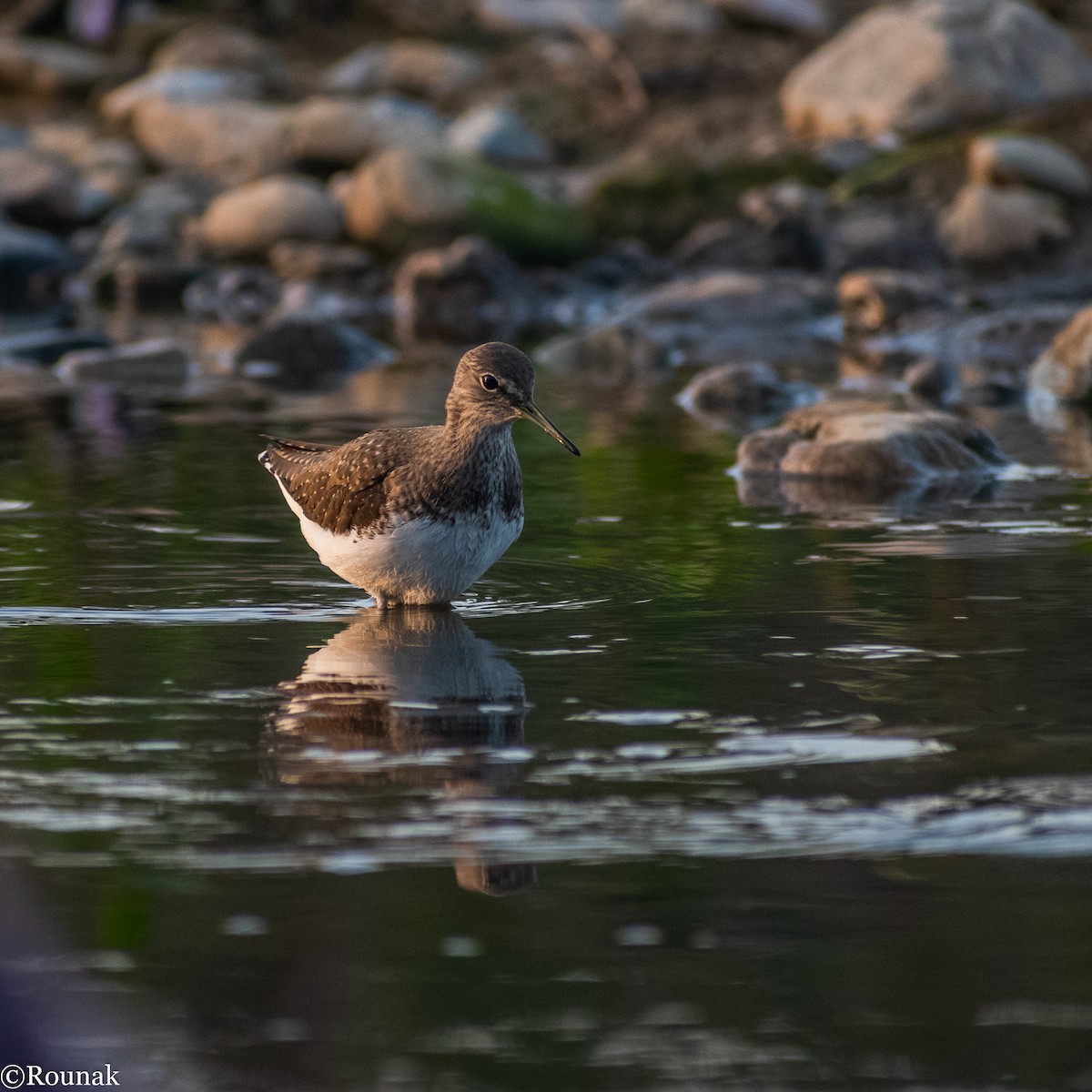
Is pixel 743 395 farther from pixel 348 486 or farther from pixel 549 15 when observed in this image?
pixel 549 15

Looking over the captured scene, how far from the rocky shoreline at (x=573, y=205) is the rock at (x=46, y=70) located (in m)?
0.06

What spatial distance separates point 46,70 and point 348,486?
94.8 feet

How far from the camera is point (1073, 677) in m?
7.61

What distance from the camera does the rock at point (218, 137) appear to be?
30797 mm

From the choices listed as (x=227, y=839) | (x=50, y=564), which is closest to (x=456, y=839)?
(x=227, y=839)

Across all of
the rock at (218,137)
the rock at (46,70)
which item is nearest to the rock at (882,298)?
the rock at (218,137)

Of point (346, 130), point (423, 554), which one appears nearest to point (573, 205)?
point (346, 130)

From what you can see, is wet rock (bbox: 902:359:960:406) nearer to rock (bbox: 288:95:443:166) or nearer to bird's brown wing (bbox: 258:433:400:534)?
bird's brown wing (bbox: 258:433:400:534)

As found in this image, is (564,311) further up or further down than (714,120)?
further down

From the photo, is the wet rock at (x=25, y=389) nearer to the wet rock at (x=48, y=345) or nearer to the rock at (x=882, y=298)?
the wet rock at (x=48, y=345)

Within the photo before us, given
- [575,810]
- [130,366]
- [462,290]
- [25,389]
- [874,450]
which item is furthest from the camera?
[462,290]

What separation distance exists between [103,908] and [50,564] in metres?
4.93

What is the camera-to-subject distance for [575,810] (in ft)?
19.7

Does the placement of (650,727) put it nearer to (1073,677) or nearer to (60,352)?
(1073,677)
